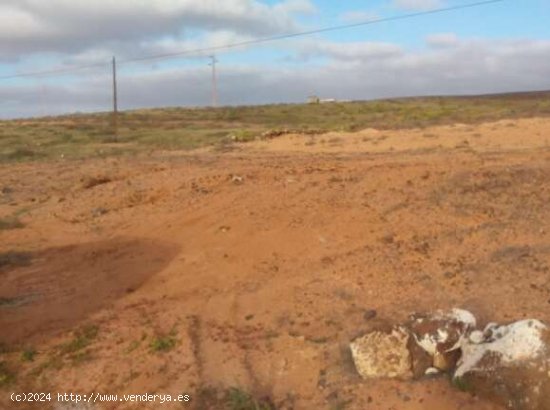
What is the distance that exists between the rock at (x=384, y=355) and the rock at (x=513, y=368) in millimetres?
397

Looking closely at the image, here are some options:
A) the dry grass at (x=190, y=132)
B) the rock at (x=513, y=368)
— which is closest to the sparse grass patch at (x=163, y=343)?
the rock at (x=513, y=368)

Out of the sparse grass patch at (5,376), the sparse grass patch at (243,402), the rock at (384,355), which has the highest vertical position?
the rock at (384,355)

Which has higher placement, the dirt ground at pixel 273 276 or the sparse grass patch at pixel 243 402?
the dirt ground at pixel 273 276

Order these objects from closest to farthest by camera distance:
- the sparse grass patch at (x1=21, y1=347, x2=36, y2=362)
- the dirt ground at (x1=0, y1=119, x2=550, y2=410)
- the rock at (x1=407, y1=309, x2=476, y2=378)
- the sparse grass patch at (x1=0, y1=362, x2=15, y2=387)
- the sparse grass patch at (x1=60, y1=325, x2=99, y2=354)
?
the rock at (x1=407, y1=309, x2=476, y2=378)
the dirt ground at (x1=0, y1=119, x2=550, y2=410)
the sparse grass patch at (x1=0, y1=362, x2=15, y2=387)
the sparse grass patch at (x1=21, y1=347, x2=36, y2=362)
the sparse grass patch at (x1=60, y1=325, x2=99, y2=354)

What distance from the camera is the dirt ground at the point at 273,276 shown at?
5582 mm

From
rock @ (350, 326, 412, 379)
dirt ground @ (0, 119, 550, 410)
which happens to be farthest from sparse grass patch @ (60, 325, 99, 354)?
rock @ (350, 326, 412, 379)

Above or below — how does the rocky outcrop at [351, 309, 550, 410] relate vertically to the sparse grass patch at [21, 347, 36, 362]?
above

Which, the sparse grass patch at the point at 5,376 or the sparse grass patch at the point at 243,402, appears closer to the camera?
the sparse grass patch at the point at 243,402

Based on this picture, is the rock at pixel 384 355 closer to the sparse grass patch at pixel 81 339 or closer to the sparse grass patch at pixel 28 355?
the sparse grass patch at pixel 81 339

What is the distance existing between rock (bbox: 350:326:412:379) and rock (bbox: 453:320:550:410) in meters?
0.40

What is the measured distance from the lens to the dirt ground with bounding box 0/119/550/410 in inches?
220

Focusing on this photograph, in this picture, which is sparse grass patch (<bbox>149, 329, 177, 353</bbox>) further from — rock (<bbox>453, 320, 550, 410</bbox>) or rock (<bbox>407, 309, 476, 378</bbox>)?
rock (<bbox>453, 320, 550, 410</bbox>)

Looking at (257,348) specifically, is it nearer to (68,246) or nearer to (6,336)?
(6,336)

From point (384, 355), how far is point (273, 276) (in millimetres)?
2231
